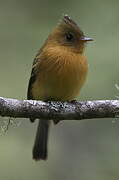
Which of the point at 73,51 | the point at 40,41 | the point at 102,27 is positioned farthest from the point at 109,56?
the point at 73,51

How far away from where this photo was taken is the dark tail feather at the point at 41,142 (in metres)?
7.07

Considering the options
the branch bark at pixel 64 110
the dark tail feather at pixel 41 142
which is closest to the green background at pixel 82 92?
the dark tail feather at pixel 41 142

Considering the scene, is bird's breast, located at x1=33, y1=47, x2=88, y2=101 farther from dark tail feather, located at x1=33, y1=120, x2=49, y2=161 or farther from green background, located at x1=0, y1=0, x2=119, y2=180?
green background, located at x1=0, y1=0, x2=119, y2=180

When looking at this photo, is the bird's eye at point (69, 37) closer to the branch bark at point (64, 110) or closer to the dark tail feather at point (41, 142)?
the branch bark at point (64, 110)

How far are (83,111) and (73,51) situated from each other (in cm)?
83

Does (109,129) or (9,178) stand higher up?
(109,129)

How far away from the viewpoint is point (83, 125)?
7.86 m

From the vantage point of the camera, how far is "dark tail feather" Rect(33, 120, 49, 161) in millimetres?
7074

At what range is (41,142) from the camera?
7227 mm

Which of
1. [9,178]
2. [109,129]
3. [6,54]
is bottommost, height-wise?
[9,178]

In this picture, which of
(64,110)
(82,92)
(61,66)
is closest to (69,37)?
(61,66)

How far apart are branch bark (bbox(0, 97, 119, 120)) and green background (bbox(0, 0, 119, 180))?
4.63 ft

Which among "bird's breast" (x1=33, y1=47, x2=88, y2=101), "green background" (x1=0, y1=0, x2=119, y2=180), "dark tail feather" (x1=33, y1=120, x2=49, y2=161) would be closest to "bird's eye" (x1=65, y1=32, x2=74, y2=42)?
"bird's breast" (x1=33, y1=47, x2=88, y2=101)

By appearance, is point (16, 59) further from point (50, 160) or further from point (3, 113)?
point (3, 113)
